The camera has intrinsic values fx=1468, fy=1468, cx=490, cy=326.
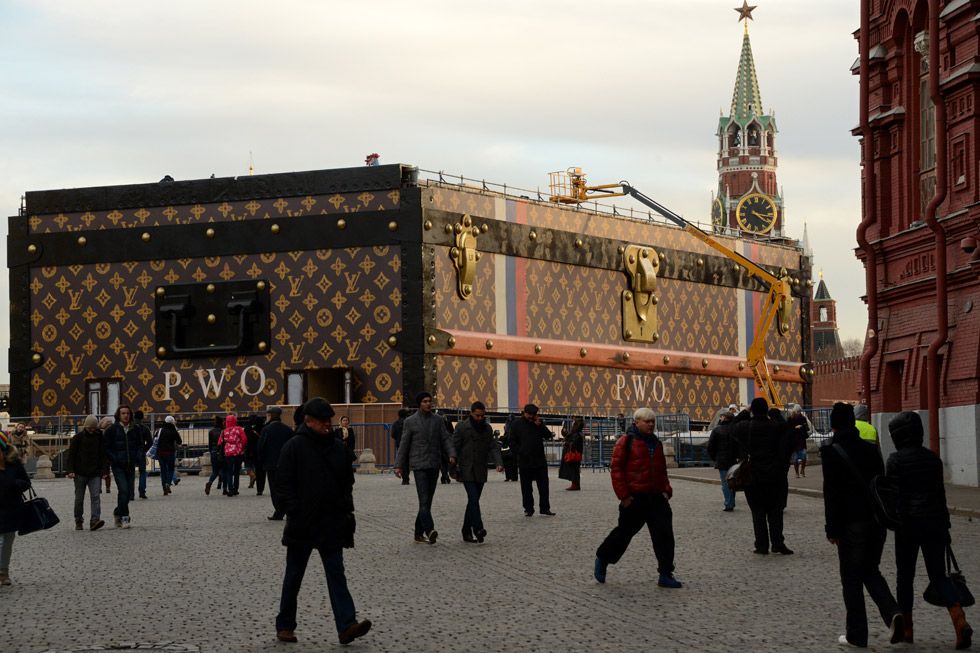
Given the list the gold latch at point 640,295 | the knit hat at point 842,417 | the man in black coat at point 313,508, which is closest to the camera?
the man in black coat at point 313,508

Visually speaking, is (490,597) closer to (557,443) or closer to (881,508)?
(881,508)

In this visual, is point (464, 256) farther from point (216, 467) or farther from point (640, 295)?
point (216, 467)

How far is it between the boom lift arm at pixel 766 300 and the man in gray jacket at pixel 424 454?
120 feet

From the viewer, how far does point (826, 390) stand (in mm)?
108312

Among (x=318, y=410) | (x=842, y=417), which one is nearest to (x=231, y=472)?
(x=318, y=410)

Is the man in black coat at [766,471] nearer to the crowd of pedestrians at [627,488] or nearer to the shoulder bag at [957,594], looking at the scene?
the crowd of pedestrians at [627,488]

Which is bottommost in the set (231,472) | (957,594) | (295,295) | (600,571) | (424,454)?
(600,571)

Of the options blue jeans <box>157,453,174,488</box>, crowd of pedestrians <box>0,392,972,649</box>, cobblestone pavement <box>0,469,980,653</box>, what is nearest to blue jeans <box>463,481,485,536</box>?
crowd of pedestrians <box>0,392,972,649</box>

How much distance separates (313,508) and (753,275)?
159 feet

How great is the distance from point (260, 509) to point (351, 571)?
10.1 meters

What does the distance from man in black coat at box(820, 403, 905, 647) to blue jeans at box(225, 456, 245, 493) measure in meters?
19.8

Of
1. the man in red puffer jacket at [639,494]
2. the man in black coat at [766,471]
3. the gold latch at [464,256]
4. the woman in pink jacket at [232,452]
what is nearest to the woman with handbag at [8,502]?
the man in red puffer jacket at [639,494]

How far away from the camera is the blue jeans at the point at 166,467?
1195 inches

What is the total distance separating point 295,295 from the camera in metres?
46.0
